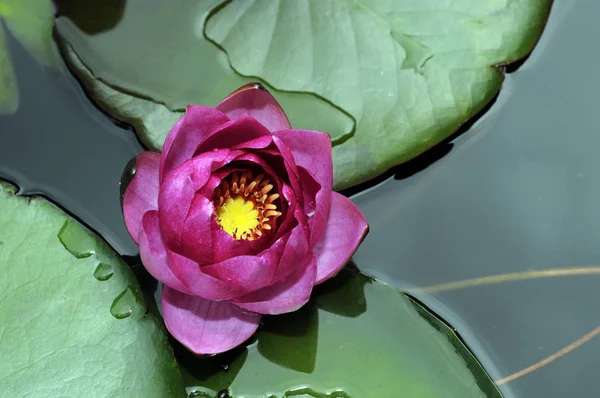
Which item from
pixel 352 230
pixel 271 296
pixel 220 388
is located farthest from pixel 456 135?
pixel 220 388

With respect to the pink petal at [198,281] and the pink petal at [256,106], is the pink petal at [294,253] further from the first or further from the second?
the pink petal at [256,106]

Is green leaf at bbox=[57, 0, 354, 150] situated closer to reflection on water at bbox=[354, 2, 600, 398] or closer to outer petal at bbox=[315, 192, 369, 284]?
outer petal at bbox=[315, 192, 369, 284]

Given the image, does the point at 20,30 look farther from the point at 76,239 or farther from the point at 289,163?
the point at 289,163

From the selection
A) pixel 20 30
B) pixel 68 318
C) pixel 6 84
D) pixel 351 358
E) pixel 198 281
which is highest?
pixel 20 30

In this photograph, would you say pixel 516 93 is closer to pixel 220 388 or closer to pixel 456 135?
pixel 456 135

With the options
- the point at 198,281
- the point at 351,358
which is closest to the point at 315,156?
the point at 198,281

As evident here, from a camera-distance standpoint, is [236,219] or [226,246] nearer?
[226,246]
